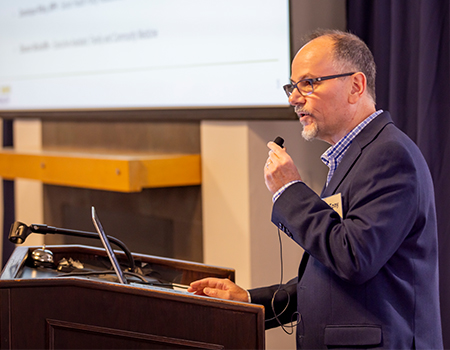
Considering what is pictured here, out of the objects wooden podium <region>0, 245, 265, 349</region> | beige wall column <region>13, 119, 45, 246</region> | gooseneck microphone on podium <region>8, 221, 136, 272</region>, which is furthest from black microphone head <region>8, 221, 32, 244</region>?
beige wall column <region>13, 119, 45, 246</region>

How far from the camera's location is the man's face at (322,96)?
1299 millimetres

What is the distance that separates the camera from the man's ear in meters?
1.30

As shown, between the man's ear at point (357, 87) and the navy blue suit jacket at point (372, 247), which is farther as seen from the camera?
the man's ear at point (357, 87)

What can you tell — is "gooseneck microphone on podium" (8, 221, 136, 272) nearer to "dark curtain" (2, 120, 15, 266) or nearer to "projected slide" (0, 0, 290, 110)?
"projected slide" (0, 0, 290, 110)

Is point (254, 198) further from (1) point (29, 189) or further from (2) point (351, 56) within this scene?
(1) point (29, 189)

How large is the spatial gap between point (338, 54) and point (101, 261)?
895 mm

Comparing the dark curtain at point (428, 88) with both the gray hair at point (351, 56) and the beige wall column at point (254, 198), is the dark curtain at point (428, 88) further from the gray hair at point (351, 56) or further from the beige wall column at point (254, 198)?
the gray hair at point (351, 56)

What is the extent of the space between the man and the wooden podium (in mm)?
208

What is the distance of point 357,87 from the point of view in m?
1.31

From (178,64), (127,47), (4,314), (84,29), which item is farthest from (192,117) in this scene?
(4,314)

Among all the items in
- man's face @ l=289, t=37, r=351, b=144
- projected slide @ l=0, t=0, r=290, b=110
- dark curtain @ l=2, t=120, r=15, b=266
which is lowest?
dark curtain @ l=2, t=120, r=15, b=266

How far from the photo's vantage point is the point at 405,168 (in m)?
1.13

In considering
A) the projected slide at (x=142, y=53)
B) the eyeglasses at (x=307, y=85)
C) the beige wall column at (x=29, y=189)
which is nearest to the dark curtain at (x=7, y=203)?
the beige wall column at (x=29, y=189)

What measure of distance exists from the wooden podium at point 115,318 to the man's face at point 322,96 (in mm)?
480
